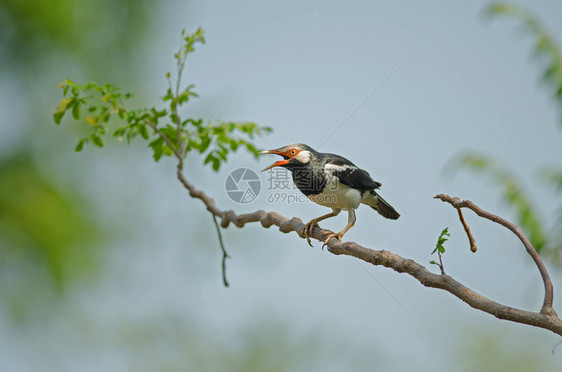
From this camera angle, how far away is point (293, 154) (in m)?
1.77

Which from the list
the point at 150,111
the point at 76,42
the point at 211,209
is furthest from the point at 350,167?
the point at 76,42

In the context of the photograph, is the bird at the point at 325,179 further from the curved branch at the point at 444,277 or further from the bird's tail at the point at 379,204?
the curved branch at the point at 444,277

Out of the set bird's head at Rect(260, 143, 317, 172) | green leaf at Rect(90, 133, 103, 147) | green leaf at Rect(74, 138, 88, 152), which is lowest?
green leaf at Rect(74, 138, 88, 152)

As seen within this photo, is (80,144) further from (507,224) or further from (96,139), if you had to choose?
(507,224)

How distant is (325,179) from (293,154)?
0.13 meters

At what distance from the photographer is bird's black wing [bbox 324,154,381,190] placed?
1.79 m

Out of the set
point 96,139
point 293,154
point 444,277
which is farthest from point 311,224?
point 96,139

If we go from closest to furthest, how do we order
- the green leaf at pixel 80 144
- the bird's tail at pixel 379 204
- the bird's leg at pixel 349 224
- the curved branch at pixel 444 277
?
the curved branch at pixel 444 277
the bird's leg at pixel 349 224
the bird's tail at pixel 379 204
the green leaf at pixel 80 144

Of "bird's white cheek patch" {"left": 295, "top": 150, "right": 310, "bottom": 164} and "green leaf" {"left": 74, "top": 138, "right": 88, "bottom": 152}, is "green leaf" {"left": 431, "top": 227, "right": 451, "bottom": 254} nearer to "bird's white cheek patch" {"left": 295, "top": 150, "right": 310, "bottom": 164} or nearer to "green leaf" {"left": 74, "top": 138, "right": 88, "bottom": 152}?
"bird's white cheek patch" {"left": 295, "top": 150, "right": 310, "bottom": 164}

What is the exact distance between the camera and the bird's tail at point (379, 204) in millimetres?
1911

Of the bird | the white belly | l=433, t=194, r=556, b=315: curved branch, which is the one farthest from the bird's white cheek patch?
l=433, t=194, r=556, b=315: curved branch

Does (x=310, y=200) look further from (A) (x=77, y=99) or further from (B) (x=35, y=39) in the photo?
(B) (x=35, y=39)

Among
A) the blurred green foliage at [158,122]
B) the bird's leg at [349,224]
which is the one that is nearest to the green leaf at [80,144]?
the blurred green foliage at [158,122]

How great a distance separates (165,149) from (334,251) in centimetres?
91
